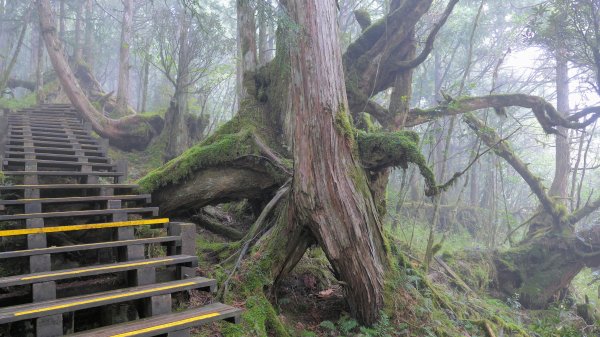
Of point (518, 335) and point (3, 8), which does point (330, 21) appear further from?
point (3, 8)

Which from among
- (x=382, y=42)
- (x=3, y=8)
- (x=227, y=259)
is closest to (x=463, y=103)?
(x=382, y=42)

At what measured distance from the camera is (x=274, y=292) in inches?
211

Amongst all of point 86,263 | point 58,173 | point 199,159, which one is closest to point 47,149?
point 58,173

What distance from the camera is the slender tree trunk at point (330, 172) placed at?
4.78 m

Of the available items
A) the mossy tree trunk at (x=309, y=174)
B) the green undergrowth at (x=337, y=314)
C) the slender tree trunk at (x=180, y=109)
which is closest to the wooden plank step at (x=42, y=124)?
the slender tree trunk at (x=180, y=109)

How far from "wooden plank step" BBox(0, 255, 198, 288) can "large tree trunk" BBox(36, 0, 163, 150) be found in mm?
9003

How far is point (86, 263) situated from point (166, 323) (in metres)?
2.10

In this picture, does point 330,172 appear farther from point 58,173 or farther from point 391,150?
point 58,173

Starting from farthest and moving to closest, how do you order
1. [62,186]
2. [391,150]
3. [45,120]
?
[45,120]
[391,150]
[62,186]

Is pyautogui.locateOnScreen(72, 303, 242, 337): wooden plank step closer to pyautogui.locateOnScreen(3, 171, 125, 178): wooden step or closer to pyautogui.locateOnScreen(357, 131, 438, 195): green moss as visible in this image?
pyautogui.locateOnScreen(357, 131, 438, 195): green moss

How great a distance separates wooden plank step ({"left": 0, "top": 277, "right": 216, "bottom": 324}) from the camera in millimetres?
2867

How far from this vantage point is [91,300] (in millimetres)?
3209

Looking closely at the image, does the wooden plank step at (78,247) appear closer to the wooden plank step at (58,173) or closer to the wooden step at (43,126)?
the wooden plank step at (58,173)

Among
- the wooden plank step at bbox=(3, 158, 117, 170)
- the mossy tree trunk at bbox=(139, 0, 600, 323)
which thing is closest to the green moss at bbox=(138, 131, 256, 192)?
the mossy tree trunk at bbox=(139, 0, 600, 323)
